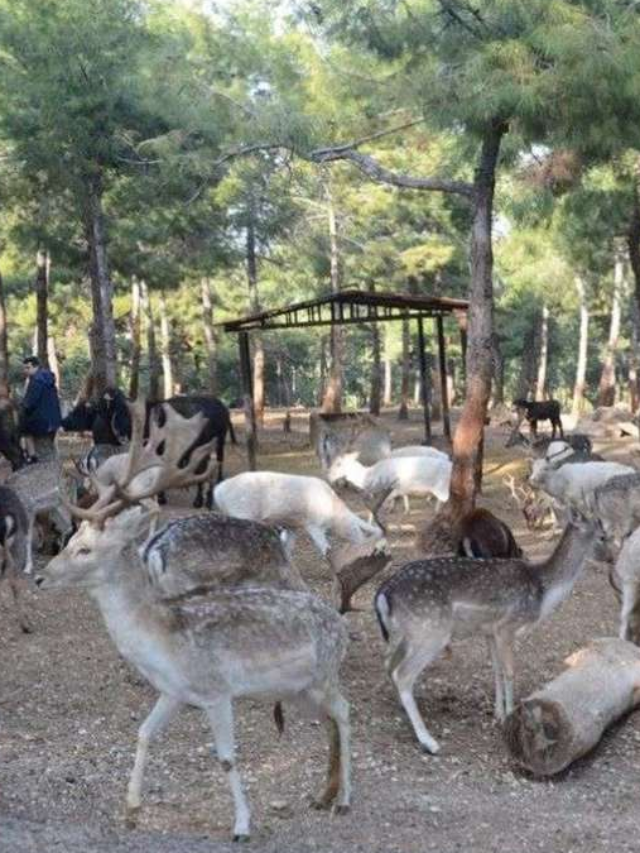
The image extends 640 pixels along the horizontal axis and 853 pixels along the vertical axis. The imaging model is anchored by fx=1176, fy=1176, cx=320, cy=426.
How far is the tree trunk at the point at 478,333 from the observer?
11281 mm

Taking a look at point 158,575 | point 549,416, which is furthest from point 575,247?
point 158,575

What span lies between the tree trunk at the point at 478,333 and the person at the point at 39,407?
4.59 m

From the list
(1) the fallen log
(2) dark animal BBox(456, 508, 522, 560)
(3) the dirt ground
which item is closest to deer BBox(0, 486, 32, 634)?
(3) the dirt ground

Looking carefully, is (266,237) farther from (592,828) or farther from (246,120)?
(592,828)

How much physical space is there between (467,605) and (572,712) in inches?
33.6

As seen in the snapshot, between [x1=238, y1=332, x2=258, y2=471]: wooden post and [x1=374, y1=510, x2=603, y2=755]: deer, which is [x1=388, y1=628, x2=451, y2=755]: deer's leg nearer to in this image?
[x1=374, y1=510, x2=603, y2=755]: deer

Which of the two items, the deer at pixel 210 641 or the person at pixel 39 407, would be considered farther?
the person at pixel 39 407

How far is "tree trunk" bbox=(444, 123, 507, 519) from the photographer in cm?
1128

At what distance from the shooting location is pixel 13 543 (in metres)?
8.55

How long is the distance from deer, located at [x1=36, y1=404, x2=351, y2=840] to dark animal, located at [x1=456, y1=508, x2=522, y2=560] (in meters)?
3.62

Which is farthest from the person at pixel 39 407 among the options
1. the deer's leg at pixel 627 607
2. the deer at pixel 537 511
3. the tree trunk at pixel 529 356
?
the tree trunk at pixel 529 356

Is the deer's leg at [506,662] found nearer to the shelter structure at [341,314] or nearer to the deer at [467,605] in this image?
the deer at [467,605]

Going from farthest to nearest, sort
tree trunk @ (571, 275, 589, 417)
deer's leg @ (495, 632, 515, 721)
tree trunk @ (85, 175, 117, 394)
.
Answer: tree trunk @ (571, 275, 589, 417), tree trunk @ (85, 175, 117, 394), deer's leg @ (495, 632, 515, 721)

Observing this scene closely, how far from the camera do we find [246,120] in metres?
11.1
